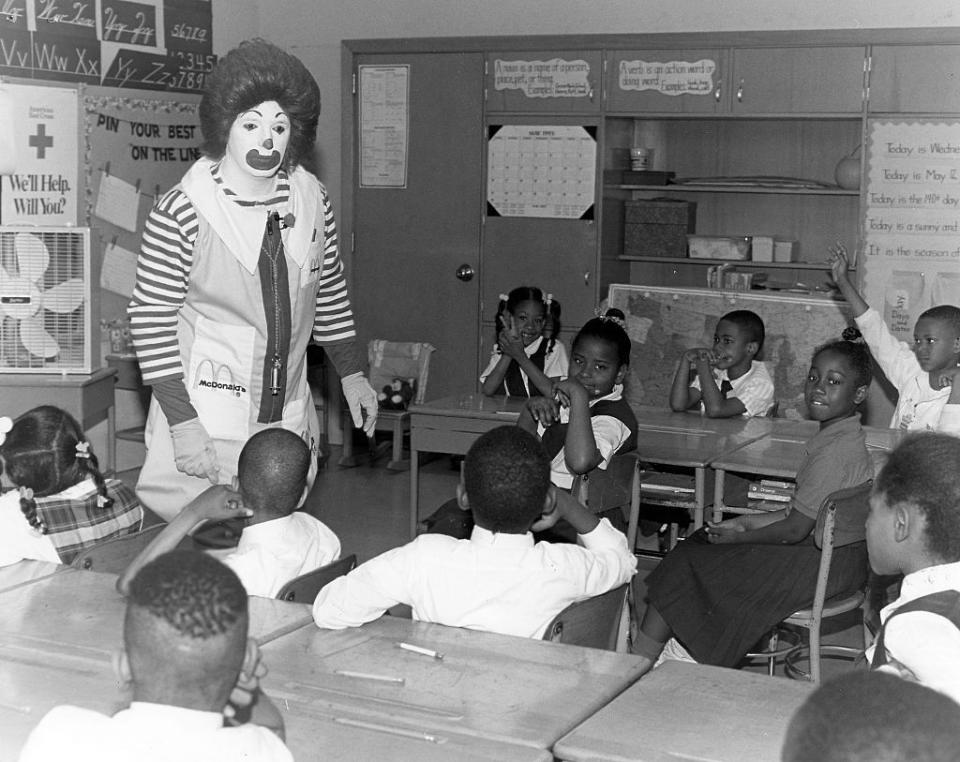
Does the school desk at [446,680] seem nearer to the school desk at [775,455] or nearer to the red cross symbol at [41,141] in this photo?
the school desk at [775,455]

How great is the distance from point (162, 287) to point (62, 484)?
1.68 feet

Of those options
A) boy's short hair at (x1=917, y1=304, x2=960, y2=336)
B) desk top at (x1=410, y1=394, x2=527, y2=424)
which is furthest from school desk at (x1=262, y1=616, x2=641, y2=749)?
boy's short hair at (x1=917, y1=304, x2=960, y2=336)

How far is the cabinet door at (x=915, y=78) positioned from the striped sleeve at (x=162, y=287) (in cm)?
370

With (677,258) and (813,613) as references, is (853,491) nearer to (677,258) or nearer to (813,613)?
(813,613)

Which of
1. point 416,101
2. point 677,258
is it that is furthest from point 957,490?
point 416,101

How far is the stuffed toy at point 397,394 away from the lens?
6.45 m

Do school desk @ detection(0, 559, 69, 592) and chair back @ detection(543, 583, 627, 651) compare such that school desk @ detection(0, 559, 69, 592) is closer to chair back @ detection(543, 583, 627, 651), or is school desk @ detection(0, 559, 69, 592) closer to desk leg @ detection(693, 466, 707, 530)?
chair back @ detection(543, 583, 627, 651)

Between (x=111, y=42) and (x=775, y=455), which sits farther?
(x=111, y=42)

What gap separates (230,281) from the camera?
2939mm

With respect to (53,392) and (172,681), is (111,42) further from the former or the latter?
(172,681)

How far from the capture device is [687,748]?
1711 mm

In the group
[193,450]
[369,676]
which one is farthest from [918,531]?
[193,450]

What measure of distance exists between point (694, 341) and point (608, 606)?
3517 millimetres

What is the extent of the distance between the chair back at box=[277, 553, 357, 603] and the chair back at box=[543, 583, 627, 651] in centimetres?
45
